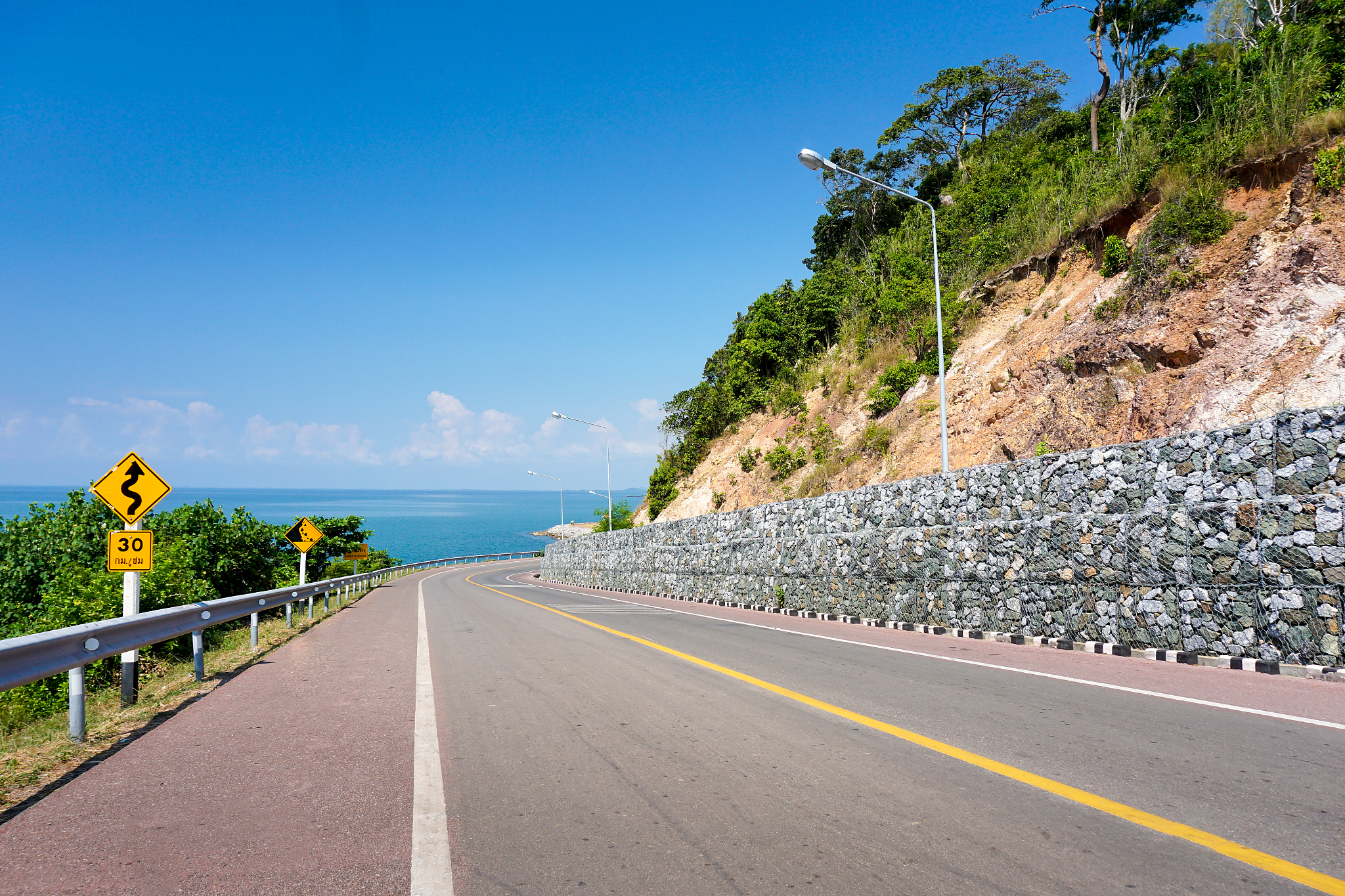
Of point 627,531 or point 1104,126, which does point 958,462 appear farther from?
point 1104,126

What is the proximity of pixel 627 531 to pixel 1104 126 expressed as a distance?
1126 inches

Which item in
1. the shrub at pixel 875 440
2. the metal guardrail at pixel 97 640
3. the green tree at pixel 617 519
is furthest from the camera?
the green tree at pixel 617 519

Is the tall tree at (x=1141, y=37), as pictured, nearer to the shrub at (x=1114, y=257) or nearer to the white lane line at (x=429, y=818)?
the shrub at (x=1114, y=257)

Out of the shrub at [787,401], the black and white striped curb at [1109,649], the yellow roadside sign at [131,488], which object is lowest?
the black and white striped curb at [1109,649]

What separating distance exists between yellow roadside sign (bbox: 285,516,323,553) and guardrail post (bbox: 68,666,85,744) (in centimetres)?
1773

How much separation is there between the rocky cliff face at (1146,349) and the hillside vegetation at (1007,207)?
→ 351 mm

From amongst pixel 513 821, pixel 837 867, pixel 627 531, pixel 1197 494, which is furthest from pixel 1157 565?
pixel 627 531

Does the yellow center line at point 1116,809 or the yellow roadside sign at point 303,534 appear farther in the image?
the yellow roadside sign at point 303,534

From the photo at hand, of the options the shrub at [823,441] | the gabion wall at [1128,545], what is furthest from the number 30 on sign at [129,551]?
the shrub at [823,441]

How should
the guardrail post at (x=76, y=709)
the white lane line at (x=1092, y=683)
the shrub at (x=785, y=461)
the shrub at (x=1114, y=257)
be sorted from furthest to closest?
the shrub at (x=785, y=461) → the shrub at (x=1114, y=257) → the guardrail post at (x=76, y=709) → the white lane line at (x=1092, y=683)

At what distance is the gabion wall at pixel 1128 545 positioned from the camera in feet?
27.7

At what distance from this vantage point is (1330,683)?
7.66 m

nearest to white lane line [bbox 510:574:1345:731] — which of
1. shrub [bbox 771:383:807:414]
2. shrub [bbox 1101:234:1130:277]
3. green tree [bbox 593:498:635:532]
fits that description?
shrub [bbox 1101:234:1130:277]

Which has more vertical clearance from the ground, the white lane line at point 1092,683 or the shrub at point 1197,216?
the shrub at point 1197,216
